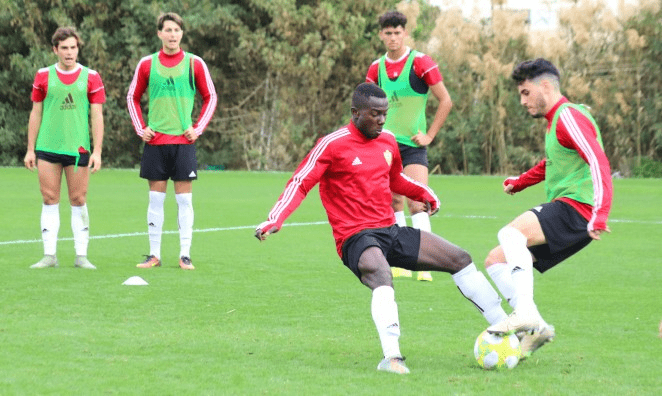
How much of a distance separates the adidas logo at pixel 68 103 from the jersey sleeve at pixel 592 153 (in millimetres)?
5412

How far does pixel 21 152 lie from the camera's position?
36281 mm

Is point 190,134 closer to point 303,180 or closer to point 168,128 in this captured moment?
point 168,128

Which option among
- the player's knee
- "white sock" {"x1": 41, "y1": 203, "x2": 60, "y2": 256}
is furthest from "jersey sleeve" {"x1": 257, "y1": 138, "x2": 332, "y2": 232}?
"white sock" {"x1": 41, "y1": 203, "x2": 60, "y2": 256}

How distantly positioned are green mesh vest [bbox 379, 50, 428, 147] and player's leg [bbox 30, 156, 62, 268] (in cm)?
311

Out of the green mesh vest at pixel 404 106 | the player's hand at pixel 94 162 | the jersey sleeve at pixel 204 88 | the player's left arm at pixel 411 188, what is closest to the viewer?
the player's left arm at pixel 411 188

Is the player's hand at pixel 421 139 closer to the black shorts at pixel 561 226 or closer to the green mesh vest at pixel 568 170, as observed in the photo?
the green mesh vest at pixel 568 170

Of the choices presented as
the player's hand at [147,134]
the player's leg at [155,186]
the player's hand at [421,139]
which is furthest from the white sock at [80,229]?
the player's hand at [421,139]

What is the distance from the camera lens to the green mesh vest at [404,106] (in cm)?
1070

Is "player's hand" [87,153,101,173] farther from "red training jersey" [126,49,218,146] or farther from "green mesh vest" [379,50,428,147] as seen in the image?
"green mesh vest" [379,50,428,147]

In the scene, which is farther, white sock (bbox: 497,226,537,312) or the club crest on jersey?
the club crest on jersey

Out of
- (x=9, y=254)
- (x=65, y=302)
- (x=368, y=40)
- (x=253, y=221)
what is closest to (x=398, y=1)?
(x=368, y=40)

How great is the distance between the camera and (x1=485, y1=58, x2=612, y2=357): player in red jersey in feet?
21.6

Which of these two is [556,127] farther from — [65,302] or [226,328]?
[65,302]

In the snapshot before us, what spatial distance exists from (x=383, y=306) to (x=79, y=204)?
5403mm
